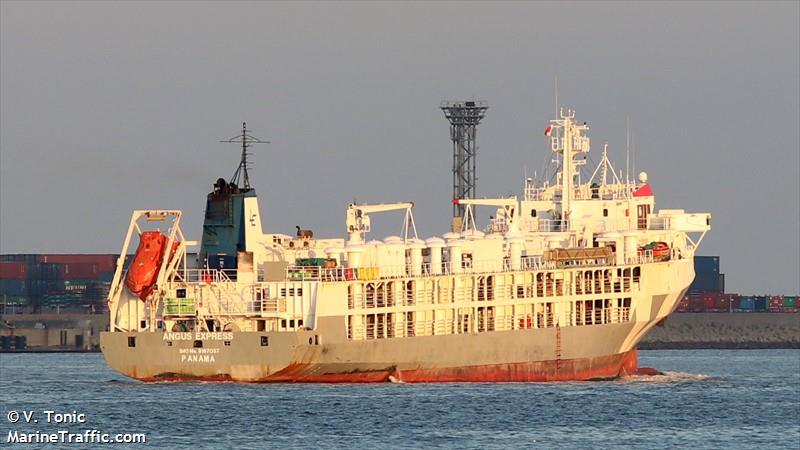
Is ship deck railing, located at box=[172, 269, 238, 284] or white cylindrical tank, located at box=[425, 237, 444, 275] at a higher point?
white cylindrical tank, located at box=[425, 237, 444, 275]

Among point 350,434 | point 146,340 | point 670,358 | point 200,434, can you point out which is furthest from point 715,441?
point 670,358

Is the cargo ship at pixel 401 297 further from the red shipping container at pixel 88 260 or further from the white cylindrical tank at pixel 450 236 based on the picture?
the red shipping container at pixel 88 260

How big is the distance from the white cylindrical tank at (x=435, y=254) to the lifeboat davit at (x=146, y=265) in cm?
1146

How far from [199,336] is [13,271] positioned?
85944 millimetres

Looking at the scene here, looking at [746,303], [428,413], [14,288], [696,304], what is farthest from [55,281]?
[428,413]

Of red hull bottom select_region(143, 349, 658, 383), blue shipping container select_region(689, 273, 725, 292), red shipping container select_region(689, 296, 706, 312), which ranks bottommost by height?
red hull bottom select_region(143, 349, 658, 383)

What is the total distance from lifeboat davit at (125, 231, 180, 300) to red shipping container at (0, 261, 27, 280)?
270 feet

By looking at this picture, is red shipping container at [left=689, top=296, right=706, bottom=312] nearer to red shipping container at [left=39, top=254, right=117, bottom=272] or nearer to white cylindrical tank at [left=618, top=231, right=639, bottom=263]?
red shipping container at [left=39, top=254, right=117, bottom=272]

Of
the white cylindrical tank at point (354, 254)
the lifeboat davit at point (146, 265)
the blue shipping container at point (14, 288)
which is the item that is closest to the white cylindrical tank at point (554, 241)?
the white cylindrical tank at point (354, 254)

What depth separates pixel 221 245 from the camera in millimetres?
91500

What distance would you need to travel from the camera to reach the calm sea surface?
66.3m

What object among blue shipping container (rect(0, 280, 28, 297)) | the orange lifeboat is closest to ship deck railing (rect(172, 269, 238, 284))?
the orange lifeboat

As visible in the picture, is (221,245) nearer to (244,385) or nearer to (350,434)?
(244,385)

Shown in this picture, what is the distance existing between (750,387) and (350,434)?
2919 centimetres
